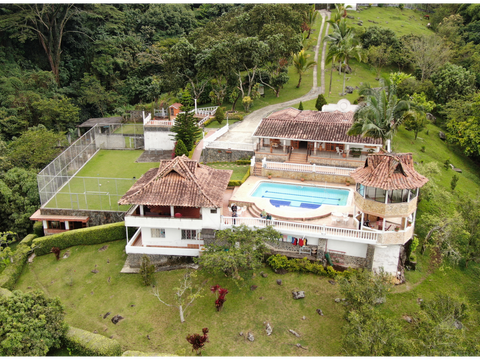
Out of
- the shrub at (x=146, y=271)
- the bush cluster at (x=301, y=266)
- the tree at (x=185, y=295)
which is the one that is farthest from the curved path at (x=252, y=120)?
the tree at (x=185, y=295)

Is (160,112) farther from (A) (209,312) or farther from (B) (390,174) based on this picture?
(B) (390,174)

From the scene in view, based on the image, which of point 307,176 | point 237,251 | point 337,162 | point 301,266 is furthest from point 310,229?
point 337,162

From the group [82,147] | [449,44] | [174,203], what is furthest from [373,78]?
[174,203]

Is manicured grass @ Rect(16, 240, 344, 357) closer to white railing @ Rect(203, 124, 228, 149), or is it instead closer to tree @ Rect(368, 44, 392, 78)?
white railing @ Rect(203, 124, 228, 149)

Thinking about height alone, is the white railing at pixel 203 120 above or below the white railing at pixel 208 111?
below

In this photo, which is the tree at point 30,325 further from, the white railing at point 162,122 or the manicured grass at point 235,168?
the white railing at point 162,122

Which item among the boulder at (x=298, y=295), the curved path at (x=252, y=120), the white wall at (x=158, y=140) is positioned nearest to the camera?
the boulder at (x=298, y=295)
